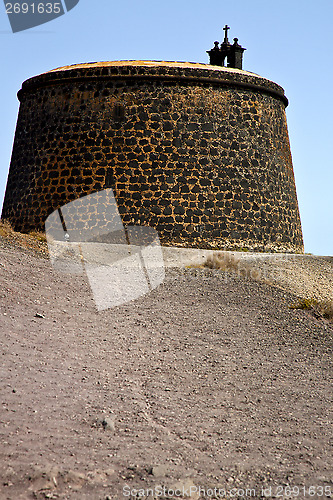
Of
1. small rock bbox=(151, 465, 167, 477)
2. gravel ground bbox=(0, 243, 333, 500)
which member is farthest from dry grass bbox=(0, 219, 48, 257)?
small rock bbox=(151, 465, 167, 477)

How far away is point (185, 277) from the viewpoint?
12992 mm

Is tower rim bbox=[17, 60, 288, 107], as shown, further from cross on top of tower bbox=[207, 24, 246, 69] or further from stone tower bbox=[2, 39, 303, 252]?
cross on top of tower bbox=[207, 24, 246, 69]

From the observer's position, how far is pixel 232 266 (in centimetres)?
1420

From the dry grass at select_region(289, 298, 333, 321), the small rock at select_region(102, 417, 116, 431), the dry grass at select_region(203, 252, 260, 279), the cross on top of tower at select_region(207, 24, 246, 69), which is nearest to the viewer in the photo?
the small rock at select_region(102, 417, 116, 431)

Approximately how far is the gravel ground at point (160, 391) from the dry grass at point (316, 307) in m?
0.21

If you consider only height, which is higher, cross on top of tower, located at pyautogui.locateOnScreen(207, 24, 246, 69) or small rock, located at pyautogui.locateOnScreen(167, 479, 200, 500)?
cross on top of tower, located at pyautogui.locateOnScreen(207, 24, 246, 69)

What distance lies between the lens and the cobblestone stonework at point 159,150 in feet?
55.9

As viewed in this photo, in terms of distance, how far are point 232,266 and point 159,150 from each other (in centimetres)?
449

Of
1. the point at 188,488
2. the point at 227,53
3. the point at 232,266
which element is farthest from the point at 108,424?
the point at 227,53

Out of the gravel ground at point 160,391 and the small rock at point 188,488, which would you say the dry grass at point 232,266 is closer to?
the gravel ground at point 160,391

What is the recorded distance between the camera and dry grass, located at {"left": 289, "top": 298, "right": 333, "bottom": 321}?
12.2 m

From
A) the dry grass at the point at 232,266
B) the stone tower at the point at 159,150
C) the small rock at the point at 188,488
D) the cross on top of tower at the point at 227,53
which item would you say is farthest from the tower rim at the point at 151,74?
the small rock at the point at 188,488

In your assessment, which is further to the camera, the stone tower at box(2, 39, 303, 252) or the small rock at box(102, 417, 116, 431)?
the stone tower at box(2, 39, 303, 252)

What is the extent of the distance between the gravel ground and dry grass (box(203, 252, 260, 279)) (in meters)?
1.10
